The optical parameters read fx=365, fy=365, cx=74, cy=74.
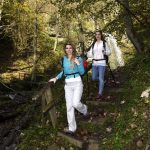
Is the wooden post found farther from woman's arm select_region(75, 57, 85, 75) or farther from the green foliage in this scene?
the green foliage


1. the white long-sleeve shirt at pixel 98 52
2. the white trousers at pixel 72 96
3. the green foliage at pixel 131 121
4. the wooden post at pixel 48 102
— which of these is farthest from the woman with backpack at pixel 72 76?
the white long-sleeve shirt at pixel 98 52

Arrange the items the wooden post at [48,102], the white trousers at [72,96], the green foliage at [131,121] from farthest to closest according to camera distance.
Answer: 1. the wooden post at [48,102]
2. the white trousers at [72,96]
3. the green foliage at [131,121]

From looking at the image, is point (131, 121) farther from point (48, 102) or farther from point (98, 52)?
point (98, 52)

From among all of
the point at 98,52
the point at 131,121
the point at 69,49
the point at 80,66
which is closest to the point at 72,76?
the point at 80,66

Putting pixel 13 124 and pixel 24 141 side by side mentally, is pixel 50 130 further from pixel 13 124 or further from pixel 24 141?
pixel 13 124

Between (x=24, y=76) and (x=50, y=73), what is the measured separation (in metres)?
3.20

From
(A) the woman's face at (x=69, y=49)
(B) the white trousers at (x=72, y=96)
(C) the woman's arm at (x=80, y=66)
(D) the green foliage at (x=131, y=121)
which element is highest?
(A) the woman's face at (x=69, y=49)

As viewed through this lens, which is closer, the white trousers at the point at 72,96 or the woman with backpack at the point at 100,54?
the white trousers at the point at 72,96

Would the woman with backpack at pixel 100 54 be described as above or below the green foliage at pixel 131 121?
above

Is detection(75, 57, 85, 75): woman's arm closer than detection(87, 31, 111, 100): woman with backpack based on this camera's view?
Yes

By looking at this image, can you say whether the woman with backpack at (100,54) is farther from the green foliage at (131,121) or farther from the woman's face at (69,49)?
the woman's face at (69,49)

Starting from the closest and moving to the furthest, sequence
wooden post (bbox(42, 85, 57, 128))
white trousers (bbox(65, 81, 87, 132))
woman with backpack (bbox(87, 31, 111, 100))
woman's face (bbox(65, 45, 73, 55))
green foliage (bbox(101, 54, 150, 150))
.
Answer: green foliage (bbox(101, 54, 150, 150)) → woman's face (bbox(65, 45, 73, 55)) → white trousers (bbox(65, 81, 87, 132)) → wooden post (bbox(42, 85, 57, 128)) → woman with backpack (bbox(87, 31, 111, 100))

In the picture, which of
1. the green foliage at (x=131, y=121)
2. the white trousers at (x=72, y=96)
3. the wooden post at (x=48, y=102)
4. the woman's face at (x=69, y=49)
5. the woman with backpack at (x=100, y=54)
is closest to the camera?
the green foliage at (x=131, y=121)

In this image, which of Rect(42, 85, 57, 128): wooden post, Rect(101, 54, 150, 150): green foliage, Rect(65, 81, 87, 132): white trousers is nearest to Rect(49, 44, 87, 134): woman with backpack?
Rect(65, 81, 87, 132): white trousers
